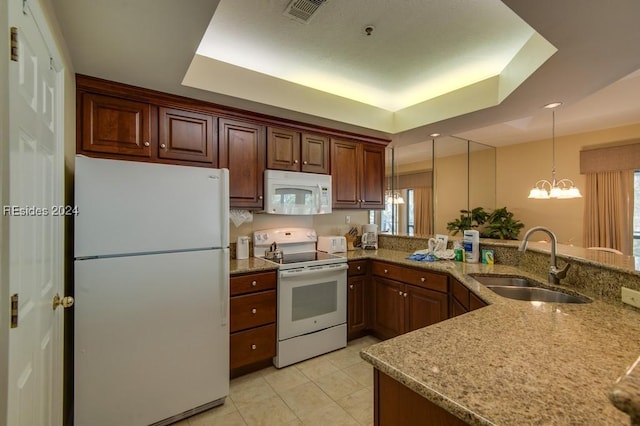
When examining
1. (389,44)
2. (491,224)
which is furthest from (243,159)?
(491,224)

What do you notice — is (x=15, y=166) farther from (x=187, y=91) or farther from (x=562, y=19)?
(x=562, y=19)

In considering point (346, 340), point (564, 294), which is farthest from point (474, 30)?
point (346, 340)

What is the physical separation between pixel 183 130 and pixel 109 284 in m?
1.31

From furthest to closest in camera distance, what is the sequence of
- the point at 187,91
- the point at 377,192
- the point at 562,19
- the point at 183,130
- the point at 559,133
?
1. the point at 559,133
2. the point at 377,192
3. the point at 183,130
4. the point at 187,91
5. the point at 562,19

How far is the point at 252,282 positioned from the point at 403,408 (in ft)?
5.58

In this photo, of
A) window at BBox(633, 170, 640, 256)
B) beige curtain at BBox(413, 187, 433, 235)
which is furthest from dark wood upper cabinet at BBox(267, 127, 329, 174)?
window at BBox(633, 170, 640, 256)

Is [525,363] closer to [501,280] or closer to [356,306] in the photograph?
[501,280]

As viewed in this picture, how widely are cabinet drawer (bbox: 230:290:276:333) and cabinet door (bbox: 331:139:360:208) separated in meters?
1.33

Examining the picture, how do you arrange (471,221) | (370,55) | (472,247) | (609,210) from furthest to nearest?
(471,221), (609,210), (472,247), (370,55)

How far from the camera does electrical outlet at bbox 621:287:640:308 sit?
4.53ft

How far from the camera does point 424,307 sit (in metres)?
2.57

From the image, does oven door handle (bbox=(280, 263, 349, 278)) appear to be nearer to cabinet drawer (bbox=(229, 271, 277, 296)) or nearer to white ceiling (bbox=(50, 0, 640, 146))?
cabinet drawer (bbox=(229, 271, 277, 296))

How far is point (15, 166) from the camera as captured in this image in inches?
35.2

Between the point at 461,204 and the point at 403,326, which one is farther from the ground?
the point at 461,204
